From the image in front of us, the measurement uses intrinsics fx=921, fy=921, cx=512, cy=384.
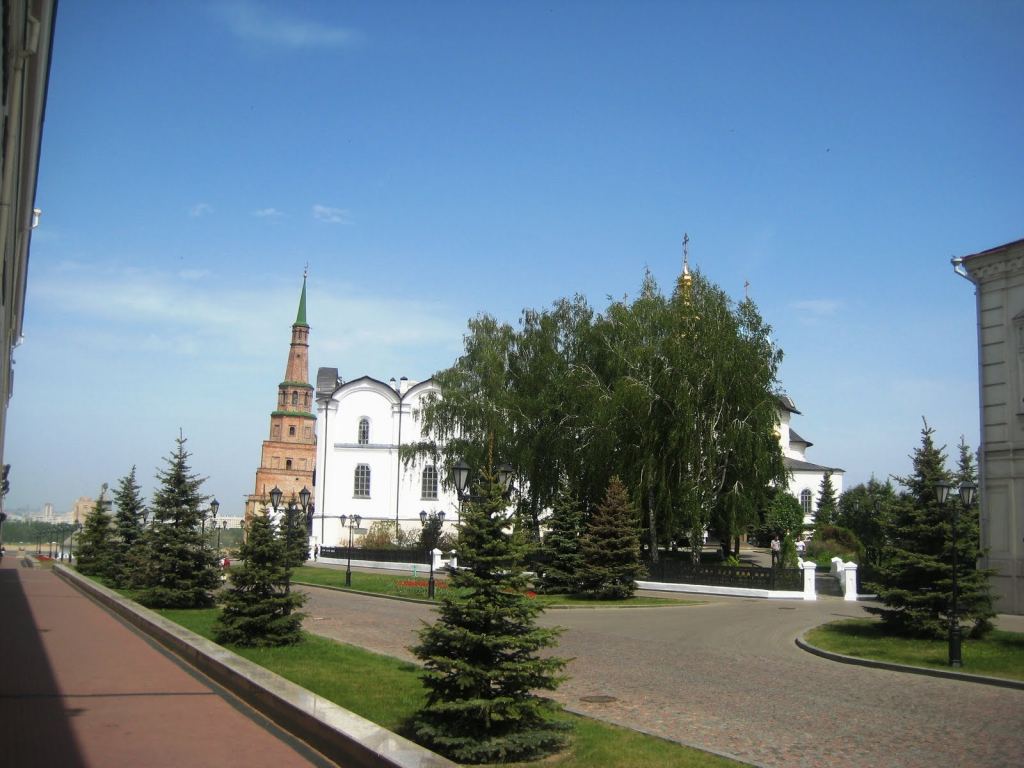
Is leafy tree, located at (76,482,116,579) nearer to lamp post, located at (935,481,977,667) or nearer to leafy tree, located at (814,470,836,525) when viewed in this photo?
lamp post, located at (935,481,977,667)

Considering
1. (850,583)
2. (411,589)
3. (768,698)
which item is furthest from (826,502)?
(768,698)

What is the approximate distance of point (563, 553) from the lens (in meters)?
29.7

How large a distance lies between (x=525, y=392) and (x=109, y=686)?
3299 centimetres

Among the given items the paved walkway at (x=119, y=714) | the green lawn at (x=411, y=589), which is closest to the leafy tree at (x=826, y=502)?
the green lawn at (x=411, y=589)

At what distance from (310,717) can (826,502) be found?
62226 mm

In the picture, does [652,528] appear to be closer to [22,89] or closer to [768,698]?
[768,698]

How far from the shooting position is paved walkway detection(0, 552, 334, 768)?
23.8 ft

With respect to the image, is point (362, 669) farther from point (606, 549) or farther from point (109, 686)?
point (606, 549)

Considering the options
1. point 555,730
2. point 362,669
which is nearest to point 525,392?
point 362,669

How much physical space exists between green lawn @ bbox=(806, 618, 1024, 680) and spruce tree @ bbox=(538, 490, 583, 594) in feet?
35.4

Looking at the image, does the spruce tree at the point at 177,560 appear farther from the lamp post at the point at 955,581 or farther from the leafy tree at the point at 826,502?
the leafy tree at the point at 826,502

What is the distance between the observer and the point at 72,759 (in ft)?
23.2

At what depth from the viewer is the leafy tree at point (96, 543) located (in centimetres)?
3425

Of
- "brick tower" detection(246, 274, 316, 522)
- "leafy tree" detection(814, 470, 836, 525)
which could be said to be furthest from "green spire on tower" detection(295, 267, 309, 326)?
"leafy tree" detection(814, 470, 836, 525)
